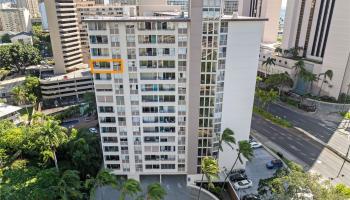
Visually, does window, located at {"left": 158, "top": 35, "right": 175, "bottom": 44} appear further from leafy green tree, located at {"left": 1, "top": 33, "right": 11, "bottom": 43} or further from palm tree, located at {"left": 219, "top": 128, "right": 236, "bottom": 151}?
leafy green tree, located at {"left": 1, "top": 33, "right": 11, "bottom": 43}

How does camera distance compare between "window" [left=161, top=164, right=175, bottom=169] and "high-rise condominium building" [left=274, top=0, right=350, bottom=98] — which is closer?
"window" [left=161, top=164, right=175, bottom=169]

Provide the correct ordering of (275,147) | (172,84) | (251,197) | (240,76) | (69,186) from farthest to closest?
(275,147) < (251,197) < (240,76) < (69,186) < (172,84)

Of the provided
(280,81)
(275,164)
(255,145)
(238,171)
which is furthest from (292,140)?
(280,81)

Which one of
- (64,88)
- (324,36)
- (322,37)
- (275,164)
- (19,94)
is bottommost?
Result: (275,164)

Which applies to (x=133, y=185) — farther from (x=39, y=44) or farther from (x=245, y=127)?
(x=39, y=44)

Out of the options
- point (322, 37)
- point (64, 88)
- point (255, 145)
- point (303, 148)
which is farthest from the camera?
point (64, 88)

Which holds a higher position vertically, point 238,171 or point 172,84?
point 172,84

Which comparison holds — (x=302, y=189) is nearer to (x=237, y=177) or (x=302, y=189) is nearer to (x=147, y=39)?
(x=237, y=177)

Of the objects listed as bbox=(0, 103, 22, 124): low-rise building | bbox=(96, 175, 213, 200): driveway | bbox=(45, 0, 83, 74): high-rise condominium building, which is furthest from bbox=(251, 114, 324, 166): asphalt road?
bbox=(45, 0, 83, 74): high-rise condominium building
